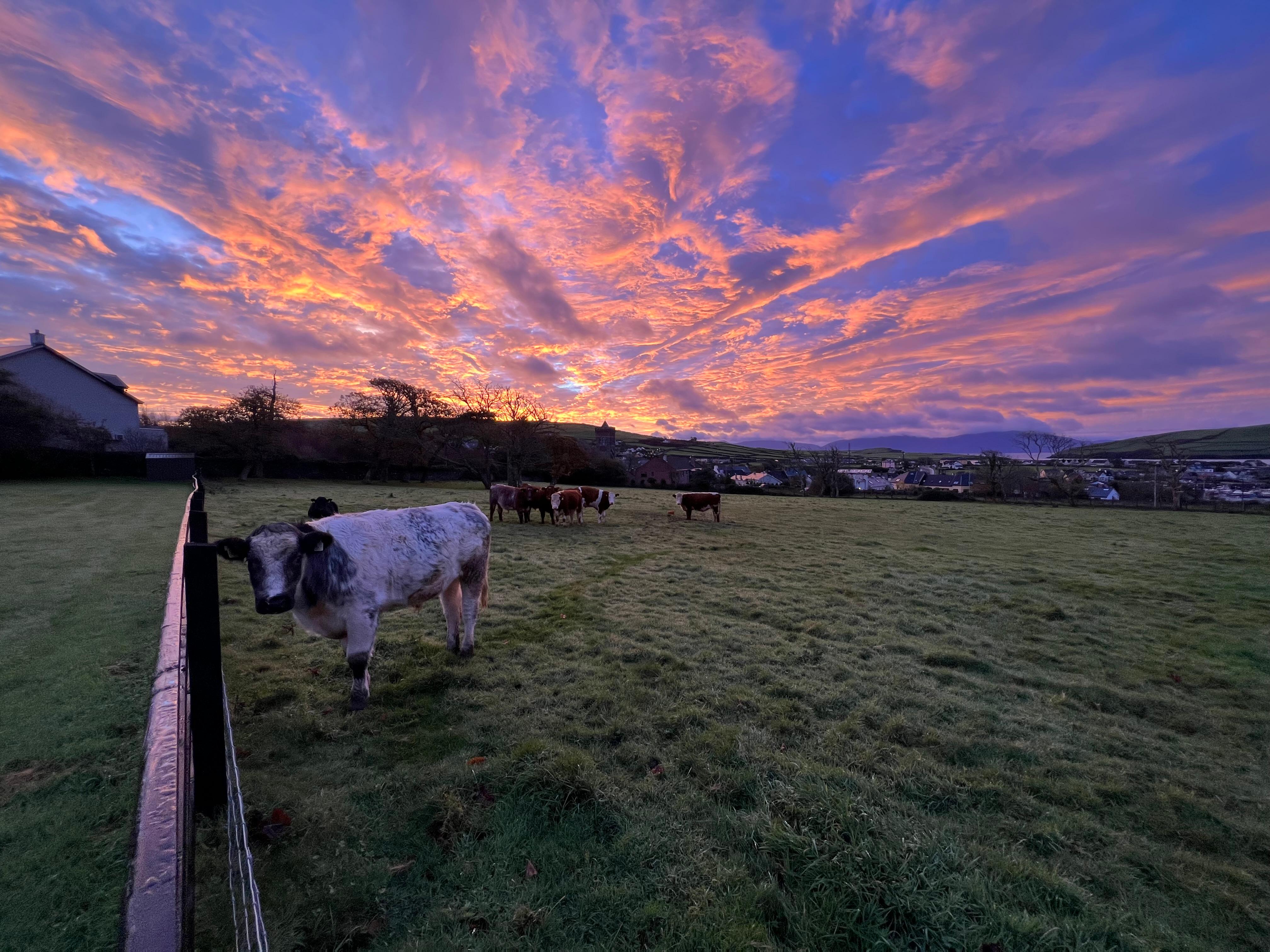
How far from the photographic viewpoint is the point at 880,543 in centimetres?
1602

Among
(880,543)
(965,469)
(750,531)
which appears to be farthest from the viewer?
(965,469)

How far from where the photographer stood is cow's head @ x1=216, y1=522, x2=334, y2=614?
3676 millimetres

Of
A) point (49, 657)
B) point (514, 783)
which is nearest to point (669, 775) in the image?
point (514, 783)

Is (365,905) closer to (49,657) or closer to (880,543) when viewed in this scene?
(49,657)

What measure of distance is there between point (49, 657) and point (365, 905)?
4.74 meters

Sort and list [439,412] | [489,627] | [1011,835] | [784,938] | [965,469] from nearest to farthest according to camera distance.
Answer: [784,938]
[1011,835]
[489,627]
[439,412]
[965,469]

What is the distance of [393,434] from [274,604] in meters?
37.2

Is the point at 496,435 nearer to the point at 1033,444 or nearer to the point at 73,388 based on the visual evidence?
the point at 73,388

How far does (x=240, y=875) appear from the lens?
90.6 inches

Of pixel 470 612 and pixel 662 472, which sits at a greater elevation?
pixel 662 472

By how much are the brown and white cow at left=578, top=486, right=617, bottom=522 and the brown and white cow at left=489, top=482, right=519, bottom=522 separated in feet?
9.43

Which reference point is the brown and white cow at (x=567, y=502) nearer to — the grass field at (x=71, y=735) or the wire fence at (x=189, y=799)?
the grass field at (x=71, y=735)

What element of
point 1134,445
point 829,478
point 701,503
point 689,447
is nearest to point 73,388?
point 701,503

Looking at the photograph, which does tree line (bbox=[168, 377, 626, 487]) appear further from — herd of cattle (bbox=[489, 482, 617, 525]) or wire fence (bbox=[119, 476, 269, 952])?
wire fence (bbox=[119, 476, 269, 952])
